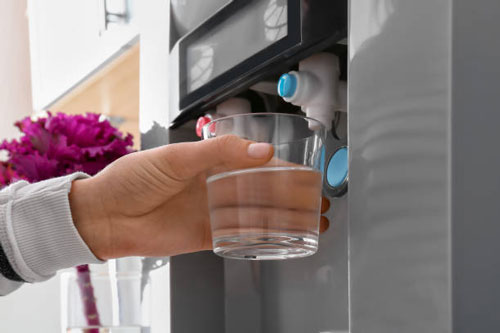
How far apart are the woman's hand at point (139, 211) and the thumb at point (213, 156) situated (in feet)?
0.09

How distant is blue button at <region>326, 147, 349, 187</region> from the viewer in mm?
526

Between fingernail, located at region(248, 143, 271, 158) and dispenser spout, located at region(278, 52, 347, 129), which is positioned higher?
dispenser spout, located at region(278, 52, 347, 129)

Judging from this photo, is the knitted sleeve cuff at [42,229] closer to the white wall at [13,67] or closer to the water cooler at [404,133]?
the water cooler at [404,133]

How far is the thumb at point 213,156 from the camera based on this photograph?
0.47m

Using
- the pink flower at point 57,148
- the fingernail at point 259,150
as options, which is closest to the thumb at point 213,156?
the fingernail at point 259,150

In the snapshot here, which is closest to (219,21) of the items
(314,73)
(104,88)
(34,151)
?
(314,73)

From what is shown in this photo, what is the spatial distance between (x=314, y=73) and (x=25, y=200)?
34 cm

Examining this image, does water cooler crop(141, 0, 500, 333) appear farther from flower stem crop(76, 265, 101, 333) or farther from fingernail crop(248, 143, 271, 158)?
flower stem crop(76, 265, 101, 333)

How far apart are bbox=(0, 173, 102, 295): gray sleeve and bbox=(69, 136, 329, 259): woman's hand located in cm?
2

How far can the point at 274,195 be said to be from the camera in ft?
1.53

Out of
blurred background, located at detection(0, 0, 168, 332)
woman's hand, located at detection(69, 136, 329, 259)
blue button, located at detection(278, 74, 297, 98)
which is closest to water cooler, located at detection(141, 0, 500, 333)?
blue button, located at detection(278, 74, 297, 98)

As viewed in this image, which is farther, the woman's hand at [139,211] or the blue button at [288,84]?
the woman's hand at [139,211]

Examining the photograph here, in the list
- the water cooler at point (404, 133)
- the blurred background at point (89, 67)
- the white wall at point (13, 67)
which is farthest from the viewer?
the white wall at point (13, 67)

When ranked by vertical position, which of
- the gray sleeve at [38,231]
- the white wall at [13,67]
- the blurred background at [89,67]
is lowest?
the gray sleeve at [38,231]
